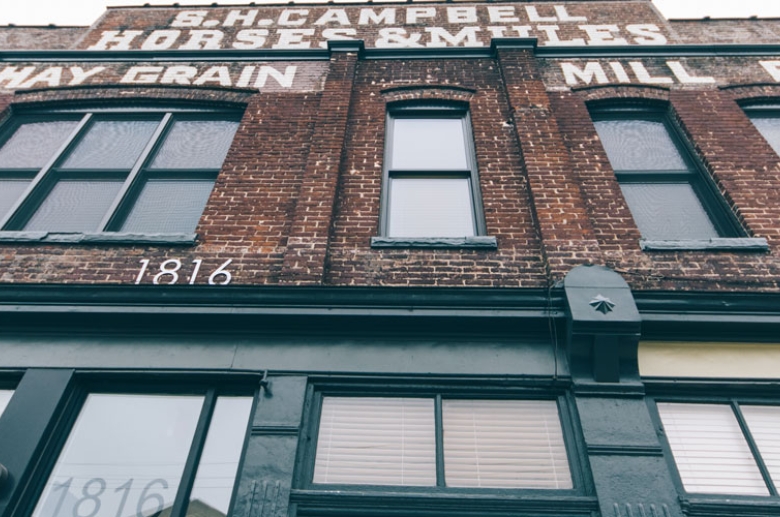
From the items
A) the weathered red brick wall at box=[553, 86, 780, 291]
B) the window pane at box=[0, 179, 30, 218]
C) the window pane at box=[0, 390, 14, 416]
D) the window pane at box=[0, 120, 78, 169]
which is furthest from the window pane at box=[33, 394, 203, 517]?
the weathered red brick wall at box=[553, 86, 780, 291]

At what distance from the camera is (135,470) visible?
4.54 metres

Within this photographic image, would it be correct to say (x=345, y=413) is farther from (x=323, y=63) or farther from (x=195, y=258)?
(x=323, y=63)

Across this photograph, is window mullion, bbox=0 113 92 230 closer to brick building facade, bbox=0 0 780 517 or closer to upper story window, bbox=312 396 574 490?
brick building facade, bbox=0 0 780 517

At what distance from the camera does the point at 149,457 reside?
182 inches

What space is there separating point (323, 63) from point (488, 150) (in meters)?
3.50

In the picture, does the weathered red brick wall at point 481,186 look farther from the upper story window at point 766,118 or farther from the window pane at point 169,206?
the upper story window at point 766,118

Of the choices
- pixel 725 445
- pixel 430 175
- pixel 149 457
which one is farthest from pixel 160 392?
pixel 725 445

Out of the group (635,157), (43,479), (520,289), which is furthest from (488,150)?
(43,479)

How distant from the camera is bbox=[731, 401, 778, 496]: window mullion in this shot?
431 cm

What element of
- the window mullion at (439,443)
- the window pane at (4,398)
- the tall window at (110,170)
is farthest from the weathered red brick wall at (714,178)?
the window pane at (4,398)

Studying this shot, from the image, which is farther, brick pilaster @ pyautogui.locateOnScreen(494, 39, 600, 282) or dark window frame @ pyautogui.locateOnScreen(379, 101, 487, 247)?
dark window frame @ pyautogui.locateOnScreen(379, 101, 487, 247)

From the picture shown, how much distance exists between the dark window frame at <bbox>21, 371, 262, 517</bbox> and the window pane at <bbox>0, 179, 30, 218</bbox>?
323 cm

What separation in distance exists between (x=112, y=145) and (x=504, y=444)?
6536 millimetres

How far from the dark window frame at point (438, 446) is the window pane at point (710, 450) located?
2.59 feet
